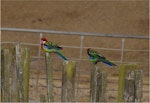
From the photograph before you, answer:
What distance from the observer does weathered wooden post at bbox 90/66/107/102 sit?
1.63 metres

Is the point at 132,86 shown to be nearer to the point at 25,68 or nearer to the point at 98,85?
the point at 98,85

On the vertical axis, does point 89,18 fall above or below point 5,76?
above

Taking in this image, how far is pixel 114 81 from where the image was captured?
534 cm

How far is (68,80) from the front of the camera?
1.61 meters

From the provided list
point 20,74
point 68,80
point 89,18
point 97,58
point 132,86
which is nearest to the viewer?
point 132,86

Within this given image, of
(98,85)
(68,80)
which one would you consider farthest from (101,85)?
(68,80)

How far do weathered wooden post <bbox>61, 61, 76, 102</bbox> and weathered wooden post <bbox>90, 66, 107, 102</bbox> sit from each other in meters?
0.07

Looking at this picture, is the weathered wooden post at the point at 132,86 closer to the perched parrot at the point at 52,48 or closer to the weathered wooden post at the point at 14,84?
the weathered wooden post at the point at 14,84

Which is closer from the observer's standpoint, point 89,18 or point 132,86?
point 132,86

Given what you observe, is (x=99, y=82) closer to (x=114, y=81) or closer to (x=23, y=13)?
(x=114, y=81)

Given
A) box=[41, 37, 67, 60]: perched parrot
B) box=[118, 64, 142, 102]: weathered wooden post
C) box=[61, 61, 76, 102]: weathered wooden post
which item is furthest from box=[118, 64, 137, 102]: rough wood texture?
box=[41, 37, 67, 60]: perched parrot

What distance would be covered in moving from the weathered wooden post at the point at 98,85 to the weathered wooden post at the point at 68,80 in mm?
71

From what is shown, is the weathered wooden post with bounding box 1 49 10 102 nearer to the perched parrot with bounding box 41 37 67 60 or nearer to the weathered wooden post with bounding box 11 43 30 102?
the weathered wooden post with bounding box 11 43 30 102

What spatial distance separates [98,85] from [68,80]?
101 mm
